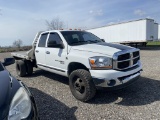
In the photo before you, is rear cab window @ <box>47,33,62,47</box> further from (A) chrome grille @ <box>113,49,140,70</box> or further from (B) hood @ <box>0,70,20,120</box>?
(B) hood @ <box>0,70,20,120</box>

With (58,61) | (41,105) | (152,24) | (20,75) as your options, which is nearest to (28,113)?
(41,105)

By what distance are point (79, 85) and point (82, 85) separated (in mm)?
119

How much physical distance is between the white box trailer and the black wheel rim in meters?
15.3

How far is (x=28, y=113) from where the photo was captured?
2248 mm

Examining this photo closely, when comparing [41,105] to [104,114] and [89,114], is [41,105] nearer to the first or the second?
[89,114]

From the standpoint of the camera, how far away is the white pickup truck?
4066 mm

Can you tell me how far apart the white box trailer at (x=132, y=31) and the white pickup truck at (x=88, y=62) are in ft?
45.7

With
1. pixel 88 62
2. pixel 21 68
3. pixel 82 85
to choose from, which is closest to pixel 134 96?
pixel 82 85

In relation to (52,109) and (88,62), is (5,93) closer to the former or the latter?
(52,109)

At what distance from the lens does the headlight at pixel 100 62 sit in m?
4.07

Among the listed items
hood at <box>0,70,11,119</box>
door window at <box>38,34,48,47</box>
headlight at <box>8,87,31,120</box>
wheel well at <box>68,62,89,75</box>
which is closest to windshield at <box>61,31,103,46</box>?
wheel well at <box>68,62,89,75</box>

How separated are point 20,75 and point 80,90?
14.0 feet

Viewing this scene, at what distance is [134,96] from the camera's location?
472 centimetres

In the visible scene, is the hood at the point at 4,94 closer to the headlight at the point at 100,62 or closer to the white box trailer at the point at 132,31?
the headlight at the point at 100,62
